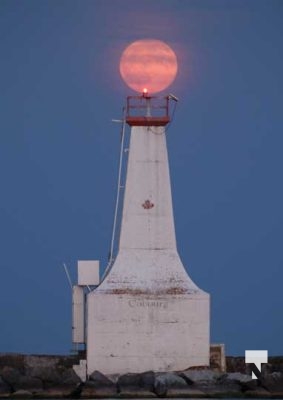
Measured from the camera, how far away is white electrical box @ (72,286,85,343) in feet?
126

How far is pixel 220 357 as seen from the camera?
124ft

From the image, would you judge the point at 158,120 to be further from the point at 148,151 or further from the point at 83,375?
the point at 83,375

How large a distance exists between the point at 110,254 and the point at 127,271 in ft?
2.95

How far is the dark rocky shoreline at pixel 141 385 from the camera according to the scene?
1423 inches

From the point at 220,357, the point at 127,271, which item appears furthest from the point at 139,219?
the point at 220,357
